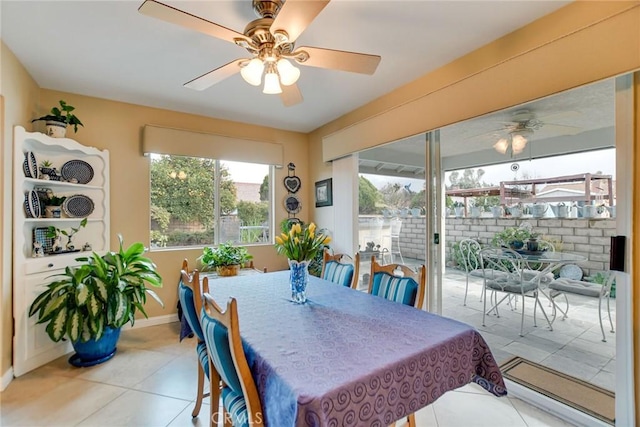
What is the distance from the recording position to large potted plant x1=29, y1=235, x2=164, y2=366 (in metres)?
2.29

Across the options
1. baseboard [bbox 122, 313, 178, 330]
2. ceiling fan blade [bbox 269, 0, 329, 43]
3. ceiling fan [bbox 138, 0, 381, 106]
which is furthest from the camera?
baseboard [bbox 122, 313, 178, 330]

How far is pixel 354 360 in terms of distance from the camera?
1.05 meters

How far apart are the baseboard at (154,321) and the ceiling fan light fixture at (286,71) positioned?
3.07 meters

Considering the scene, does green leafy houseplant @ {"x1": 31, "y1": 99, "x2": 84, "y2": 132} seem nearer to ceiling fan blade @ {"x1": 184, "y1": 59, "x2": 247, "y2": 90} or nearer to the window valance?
the window valance

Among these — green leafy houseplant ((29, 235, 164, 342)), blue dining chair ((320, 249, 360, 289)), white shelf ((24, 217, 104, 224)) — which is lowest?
green leafy houseplant ((29, 235, 164, 342))

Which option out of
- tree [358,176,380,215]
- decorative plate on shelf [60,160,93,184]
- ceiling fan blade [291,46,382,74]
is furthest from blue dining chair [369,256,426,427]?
decorative plate on shelf [60,160,93,184]

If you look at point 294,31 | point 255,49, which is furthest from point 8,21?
point 294,31

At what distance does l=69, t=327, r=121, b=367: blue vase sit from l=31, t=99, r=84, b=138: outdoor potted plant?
1.84 meters

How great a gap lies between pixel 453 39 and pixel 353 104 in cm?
→ 131

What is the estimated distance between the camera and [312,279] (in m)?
2.28

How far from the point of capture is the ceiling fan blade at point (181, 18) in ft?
3.99

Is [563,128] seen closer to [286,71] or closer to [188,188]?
[286,71]

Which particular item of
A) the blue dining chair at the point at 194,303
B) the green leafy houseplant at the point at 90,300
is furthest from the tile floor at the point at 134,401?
the blue dining chair at the point at 194,303

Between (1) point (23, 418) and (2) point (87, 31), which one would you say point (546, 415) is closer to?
(1) point (23, 418)
